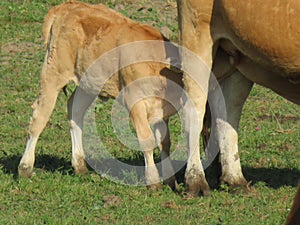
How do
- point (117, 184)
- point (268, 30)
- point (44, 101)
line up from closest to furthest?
point (268, 30), point (117, 184), point (44, 101)

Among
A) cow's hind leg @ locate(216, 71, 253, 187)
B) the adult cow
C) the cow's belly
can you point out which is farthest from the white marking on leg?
the cow's belly

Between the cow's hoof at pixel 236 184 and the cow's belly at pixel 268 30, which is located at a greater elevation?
the cow's belly at pixel 268 30

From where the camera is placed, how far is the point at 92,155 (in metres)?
10.4

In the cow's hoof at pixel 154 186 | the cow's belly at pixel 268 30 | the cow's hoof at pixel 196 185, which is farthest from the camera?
the cow's hoof at pixel 154 186

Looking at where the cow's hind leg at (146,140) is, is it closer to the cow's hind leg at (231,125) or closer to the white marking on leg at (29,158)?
the cow's hind leg at (231,125)

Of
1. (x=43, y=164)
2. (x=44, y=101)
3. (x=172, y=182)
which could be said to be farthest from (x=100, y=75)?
(x=172, y=182)

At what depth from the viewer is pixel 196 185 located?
8.81m

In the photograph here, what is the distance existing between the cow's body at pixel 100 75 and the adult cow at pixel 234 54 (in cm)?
32

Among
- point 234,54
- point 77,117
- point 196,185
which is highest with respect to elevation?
point 234,54

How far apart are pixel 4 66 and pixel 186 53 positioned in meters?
6.70

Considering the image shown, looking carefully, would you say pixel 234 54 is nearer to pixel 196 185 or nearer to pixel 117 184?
pixel 196 185

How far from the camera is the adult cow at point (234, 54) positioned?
842 cm

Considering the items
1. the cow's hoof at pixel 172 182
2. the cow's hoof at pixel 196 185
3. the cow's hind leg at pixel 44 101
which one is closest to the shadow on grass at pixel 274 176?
the cow's hoof at pixel 196 185

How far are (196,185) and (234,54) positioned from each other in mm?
1296
